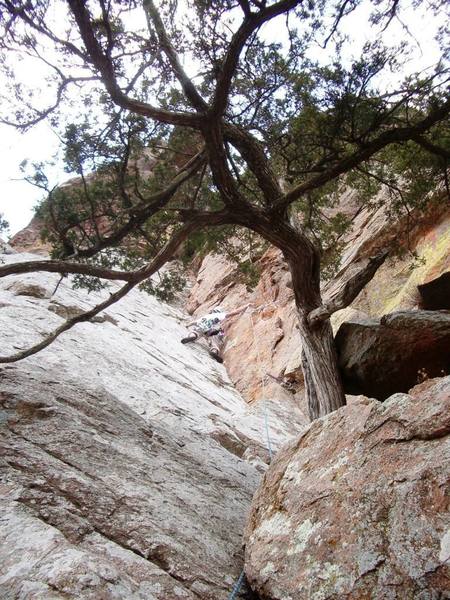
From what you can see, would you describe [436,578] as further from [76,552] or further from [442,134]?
[442,134]

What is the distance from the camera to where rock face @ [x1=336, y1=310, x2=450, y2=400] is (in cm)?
570

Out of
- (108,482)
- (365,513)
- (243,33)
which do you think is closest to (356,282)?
(243,33)

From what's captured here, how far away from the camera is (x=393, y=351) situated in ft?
19.5

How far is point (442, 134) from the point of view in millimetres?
6336

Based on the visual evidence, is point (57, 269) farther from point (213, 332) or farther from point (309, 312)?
point (213, 332)

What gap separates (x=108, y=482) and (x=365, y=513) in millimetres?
1994

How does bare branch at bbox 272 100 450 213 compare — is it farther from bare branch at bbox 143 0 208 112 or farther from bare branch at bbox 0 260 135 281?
bare branch at bbox 0 260 135 281

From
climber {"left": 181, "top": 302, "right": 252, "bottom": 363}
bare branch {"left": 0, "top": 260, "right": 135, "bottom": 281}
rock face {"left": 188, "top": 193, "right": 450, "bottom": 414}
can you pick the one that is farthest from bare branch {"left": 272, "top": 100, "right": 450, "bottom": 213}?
climber {"left": 181, "top": 302, "right": 252, "bottom": 363}

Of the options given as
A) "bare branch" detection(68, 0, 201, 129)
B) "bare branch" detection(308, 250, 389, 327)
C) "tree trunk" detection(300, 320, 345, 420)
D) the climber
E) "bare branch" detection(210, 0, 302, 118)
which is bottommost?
the climber

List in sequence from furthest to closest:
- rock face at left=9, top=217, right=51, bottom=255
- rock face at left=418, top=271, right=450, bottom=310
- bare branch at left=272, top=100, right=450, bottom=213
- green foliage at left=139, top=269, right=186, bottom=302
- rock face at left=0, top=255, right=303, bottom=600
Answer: rock face at left=9, top=217, right=51, bottom=255, rock face at left=418, top=271, right=450, bottom=310, green foliage at left=139, top=269, right=186, bottom=302, bare branch at left=272, top=100, right=450, bottom=213, rock face at left=0, top=255, right=303, bottom=600

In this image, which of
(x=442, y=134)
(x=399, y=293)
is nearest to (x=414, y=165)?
(x=442, y=134)

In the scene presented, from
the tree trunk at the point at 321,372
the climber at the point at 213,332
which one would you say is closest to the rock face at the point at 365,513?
the tree trunk at the point at 321,372

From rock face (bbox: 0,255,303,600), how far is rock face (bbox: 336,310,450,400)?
189cm

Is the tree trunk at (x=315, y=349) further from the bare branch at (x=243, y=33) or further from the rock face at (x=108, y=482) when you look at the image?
the bare branch at (x=243, y=33)
